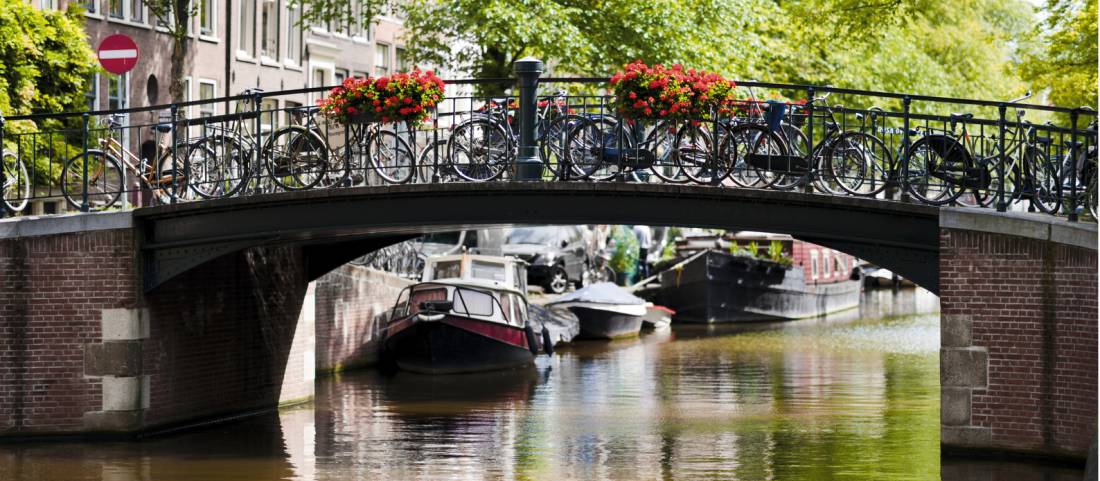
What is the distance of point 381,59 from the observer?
48.4 meters

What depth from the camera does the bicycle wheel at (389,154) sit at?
18.6 m

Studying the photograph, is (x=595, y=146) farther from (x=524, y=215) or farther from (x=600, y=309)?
(x=600, y=309)

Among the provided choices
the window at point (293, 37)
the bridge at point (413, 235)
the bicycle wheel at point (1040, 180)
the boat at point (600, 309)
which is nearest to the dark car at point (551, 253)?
the boat at point (600, 309)

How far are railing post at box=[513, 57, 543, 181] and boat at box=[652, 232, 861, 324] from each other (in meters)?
26.6

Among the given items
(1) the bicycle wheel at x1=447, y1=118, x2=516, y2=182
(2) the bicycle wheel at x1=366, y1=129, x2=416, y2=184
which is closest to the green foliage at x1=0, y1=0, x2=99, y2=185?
(2) the bicycle wheel at x1=366, y1=129, x2=416, y2=184

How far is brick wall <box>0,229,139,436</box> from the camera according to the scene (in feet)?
61.9

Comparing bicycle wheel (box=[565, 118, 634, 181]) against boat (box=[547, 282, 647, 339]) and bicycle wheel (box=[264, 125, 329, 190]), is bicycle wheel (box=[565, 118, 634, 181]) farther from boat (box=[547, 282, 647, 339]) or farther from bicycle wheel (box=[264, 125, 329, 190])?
boat (box=[547, 282, 647, 339])

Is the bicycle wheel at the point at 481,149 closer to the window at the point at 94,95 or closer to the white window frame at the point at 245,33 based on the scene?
the window at the point at 94,95

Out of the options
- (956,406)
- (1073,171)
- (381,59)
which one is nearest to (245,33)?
(381,59)

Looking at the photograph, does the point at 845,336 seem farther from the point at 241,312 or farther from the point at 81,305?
the point at 81,305

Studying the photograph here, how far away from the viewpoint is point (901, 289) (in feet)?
214

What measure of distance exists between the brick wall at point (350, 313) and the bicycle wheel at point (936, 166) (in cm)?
1218

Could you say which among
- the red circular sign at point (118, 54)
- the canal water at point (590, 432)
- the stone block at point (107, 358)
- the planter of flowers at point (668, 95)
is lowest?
the canal water at point (590, 432)

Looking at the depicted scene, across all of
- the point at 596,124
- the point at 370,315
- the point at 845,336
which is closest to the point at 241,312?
the point at 596,124
